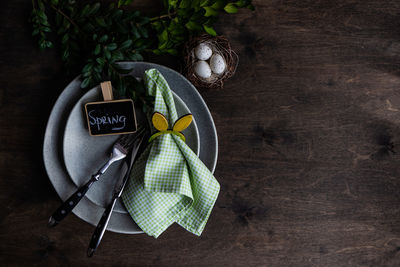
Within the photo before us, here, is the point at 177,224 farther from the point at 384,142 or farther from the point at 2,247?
the point at 384,142

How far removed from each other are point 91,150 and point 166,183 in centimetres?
23

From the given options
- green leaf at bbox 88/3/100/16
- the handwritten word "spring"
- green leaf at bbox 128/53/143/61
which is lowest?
the handwritten word "spring"

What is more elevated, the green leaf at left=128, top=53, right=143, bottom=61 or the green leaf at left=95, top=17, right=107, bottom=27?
the green leaf at left=95, top=17, right=107, bottom=27

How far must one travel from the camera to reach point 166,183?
76cm

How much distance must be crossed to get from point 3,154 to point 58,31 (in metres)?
0.39

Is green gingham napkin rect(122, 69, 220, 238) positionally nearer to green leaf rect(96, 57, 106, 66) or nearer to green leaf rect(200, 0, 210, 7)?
green leaf rect(96, 57, 106, 66)

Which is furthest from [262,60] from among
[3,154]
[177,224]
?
[3,154]

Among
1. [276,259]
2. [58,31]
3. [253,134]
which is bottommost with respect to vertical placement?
[276,259]

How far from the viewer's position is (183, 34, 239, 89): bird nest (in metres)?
0.83

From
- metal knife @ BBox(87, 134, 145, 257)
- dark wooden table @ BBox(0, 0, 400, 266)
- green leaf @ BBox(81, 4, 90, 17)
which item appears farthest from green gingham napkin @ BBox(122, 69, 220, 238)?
green leaf @ BBox(81, 4, 90, 17)

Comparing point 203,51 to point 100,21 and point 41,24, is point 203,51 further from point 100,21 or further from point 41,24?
point 41,24

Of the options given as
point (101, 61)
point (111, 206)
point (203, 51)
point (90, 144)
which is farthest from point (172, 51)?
point (111, 206)

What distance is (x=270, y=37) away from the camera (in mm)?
909

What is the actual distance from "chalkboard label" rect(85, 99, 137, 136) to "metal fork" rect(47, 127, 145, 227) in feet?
0.09
